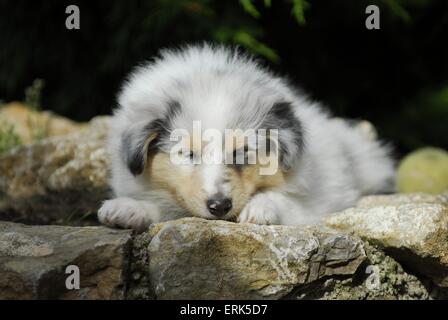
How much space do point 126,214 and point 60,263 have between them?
2.40 ft

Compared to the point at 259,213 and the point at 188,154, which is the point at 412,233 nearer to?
the point at 259,213

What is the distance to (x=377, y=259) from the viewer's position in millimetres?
4059

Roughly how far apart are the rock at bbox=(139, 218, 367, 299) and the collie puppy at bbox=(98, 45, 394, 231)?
0.26 meters

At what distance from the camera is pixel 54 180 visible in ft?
19.0

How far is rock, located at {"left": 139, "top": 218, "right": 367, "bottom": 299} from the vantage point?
11.8ft

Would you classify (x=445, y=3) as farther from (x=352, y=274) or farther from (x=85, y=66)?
(x=352, y=274)

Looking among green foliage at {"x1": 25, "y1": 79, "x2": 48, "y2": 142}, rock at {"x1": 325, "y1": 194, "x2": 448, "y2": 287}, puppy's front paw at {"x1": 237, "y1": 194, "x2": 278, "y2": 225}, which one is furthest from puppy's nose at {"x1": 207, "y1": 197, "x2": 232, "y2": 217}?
green foliage at {"x1": 25, "y1": 79, "x2": 48, "y2": 142}

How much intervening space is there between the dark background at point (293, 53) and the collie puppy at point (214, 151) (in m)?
2.55

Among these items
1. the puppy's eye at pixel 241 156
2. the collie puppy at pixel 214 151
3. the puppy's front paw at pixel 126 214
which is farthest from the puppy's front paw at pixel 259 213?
the puppy's front paw at pixel 126 214

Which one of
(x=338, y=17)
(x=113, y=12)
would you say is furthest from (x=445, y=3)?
(x=113, y=12)

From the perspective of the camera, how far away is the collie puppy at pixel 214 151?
159 inches

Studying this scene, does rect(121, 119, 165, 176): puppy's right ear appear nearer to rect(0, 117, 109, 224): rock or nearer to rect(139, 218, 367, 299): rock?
rect(139, 218, 367, 299): rock

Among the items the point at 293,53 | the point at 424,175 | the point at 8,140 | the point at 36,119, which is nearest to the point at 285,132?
the point at 424,175

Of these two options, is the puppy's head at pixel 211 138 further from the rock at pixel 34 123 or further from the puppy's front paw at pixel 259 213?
the rock at pixel 34 123
